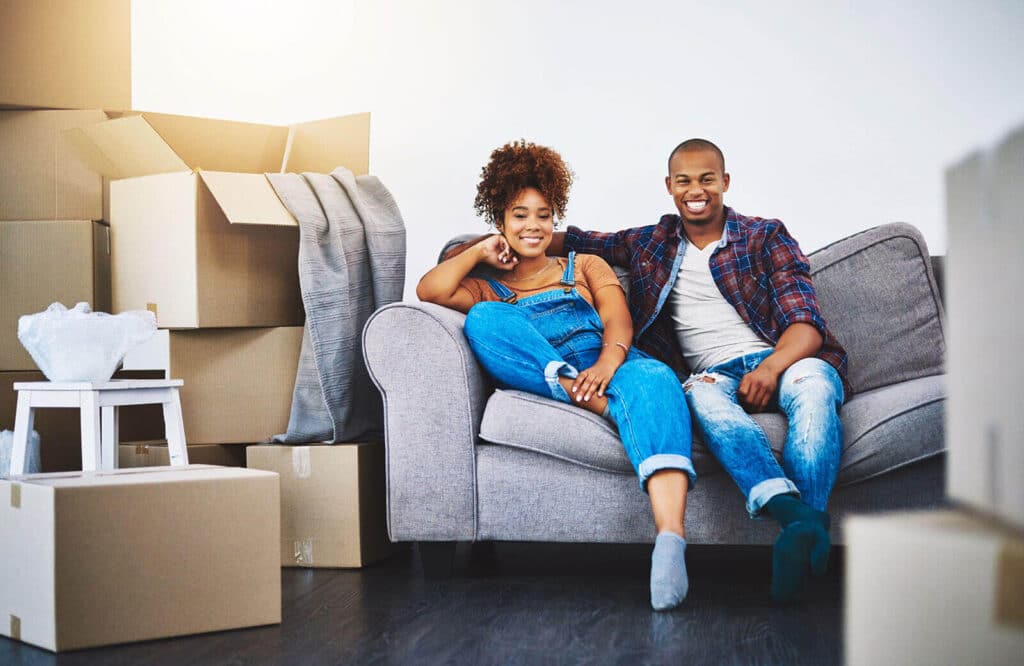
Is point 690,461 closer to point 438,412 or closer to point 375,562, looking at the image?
point 438,412

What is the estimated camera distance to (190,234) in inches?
80.7

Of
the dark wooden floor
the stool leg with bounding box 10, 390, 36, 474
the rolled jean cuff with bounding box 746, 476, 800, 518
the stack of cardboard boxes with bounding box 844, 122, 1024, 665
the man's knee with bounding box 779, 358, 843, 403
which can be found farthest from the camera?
the stool leg with bounding box 10, 390, 36, 474

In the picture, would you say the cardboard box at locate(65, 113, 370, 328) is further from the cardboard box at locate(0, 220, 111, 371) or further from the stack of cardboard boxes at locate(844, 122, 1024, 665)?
the stack of cardboard boxes at locate(844, 122, 1024, 665)

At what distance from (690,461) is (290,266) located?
42.4 inches

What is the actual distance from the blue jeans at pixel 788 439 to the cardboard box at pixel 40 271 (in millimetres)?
1521

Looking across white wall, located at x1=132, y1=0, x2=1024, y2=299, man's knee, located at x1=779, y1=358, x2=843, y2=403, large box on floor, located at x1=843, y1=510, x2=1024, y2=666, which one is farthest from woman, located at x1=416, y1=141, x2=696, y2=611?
large box on floor, located at x1=843, y1=510, x2=1024, y2=666

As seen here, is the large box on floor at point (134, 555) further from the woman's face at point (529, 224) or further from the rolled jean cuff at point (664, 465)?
→ the woman's face at point (529, 224)

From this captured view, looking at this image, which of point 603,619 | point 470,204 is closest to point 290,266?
point 470,204

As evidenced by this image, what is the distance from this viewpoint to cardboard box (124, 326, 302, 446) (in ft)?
6.97

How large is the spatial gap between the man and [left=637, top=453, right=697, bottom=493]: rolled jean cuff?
80 millimetres

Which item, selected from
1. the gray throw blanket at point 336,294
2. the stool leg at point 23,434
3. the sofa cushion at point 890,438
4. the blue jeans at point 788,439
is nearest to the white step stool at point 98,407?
the stool leg at point 23,434

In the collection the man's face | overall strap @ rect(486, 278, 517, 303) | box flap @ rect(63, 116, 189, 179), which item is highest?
box flap @ rect(63, 116, 189, 179)

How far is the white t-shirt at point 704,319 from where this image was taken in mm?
2070

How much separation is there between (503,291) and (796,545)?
35.7 inches
